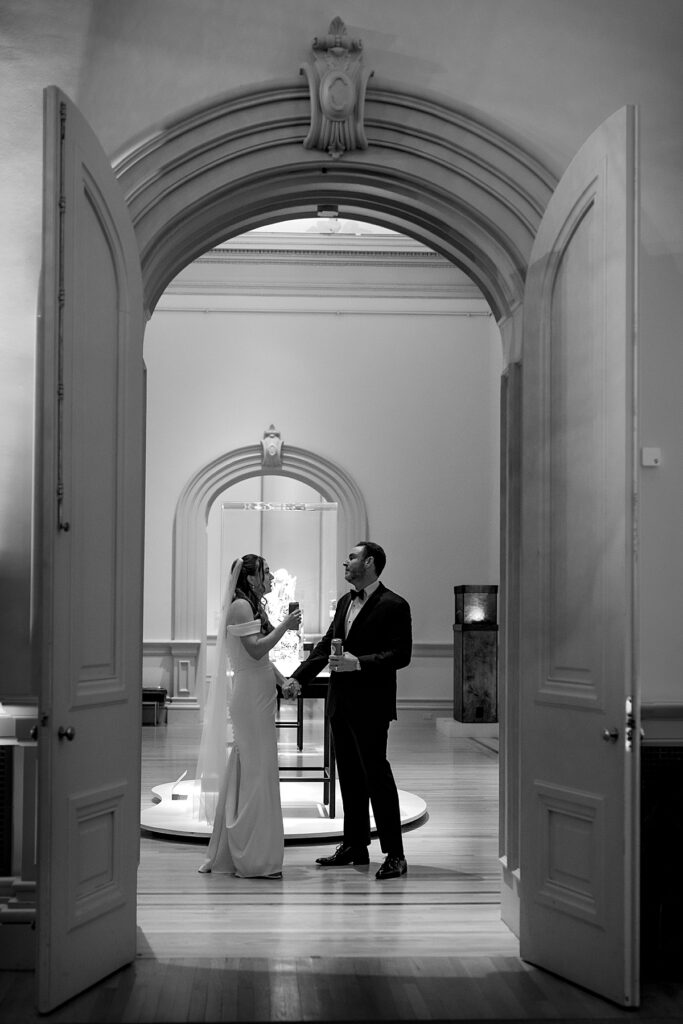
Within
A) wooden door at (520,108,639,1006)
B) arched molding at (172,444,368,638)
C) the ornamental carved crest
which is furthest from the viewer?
arched molding at (172,444,368,638)

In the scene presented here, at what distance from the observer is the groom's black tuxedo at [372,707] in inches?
233

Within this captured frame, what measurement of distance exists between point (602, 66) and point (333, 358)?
9.05 meters

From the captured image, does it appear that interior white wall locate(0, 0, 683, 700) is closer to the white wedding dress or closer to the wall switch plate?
the wall switch plate

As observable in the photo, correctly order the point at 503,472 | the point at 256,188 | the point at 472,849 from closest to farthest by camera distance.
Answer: the point at 256,188 < the point at 503,472 < the point at 472,849

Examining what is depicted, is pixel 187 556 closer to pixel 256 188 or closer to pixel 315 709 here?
pixel 315 709

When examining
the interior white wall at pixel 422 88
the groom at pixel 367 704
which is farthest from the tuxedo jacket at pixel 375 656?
the interior white wall at pixel 422 88

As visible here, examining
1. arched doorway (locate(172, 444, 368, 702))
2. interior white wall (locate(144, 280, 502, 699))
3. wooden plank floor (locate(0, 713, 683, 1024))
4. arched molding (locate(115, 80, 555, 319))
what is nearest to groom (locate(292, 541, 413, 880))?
→ wooden plank floor (locate(0, 713, 683, 1024))

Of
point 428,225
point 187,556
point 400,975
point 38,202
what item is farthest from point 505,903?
point 187,556

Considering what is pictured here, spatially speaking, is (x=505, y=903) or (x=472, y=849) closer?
(x=505, y=903)

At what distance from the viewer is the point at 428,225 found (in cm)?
527

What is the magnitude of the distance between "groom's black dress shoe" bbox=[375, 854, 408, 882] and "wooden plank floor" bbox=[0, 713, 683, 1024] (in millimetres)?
65

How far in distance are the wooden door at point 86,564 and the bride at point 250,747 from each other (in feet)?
5.12

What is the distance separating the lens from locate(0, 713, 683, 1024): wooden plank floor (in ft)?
12.9

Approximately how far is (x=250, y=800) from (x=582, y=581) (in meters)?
2.54
